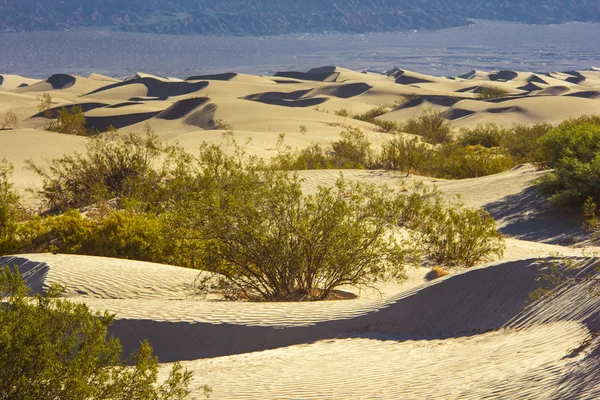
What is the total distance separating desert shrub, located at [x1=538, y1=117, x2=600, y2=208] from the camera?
1535cm

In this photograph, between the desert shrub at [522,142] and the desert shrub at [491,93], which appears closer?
the desert shrub at [522,142]

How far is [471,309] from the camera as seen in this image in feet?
25.5

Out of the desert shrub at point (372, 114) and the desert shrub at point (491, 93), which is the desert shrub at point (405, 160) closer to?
the desert shrub at point (372, 114)

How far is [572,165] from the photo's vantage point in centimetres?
1609

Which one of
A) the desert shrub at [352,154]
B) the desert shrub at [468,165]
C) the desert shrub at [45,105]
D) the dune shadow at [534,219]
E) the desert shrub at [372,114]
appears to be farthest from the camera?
the desert shrub at [372,114]

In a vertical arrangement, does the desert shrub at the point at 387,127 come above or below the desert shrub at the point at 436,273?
below

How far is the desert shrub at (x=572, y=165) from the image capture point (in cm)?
1535

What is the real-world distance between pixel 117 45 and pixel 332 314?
646ft

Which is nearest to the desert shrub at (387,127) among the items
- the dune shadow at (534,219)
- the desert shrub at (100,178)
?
the desert shrub at (100,178)

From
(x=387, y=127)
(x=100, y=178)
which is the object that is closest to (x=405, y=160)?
(x=100, y=178)

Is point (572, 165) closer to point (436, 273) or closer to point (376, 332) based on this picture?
point (436, 273)

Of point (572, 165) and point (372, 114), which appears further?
point (372, 114)

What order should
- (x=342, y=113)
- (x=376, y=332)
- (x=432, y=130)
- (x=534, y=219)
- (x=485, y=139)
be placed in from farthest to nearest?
(x=342, y=113)
(x=432, y=130)
(x=485, y=139)
(x=534, y=219)
(x=376, y=332)

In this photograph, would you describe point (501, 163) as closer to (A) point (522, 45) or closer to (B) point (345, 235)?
(B) point (345, 235)
